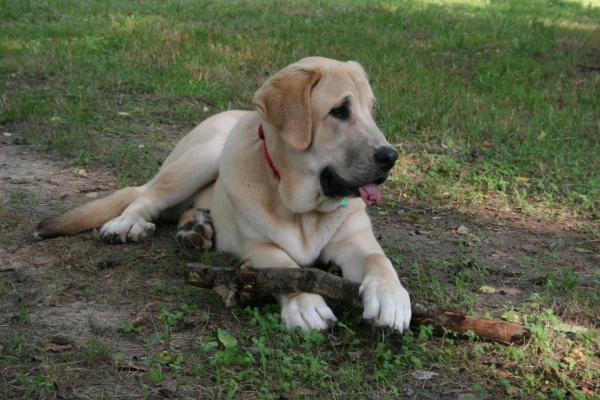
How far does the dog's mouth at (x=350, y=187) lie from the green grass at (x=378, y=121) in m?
0.59

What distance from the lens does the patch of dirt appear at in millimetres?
3256

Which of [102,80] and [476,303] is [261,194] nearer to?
[476,303]

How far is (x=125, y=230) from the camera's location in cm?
466

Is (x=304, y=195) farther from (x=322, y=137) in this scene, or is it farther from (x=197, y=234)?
(x=197, y=234)

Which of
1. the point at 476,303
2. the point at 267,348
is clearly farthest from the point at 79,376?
the point at 476,303

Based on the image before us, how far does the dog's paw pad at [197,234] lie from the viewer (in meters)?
4.64

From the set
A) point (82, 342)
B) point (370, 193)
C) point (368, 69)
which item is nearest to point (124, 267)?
point (82, 342)

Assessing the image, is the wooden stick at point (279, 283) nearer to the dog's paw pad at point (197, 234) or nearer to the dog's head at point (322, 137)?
the dog's head at point (322, 137)

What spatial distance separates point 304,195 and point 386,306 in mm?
911

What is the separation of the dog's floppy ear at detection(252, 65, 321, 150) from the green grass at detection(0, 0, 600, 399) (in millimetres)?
914

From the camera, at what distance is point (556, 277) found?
4156 mm

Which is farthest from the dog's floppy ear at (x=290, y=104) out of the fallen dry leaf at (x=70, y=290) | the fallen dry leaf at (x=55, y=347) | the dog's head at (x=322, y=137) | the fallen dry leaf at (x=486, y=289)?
the fallen dry leaf at (x=55, y=347)

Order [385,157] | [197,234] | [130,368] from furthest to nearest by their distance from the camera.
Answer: [197,234], [385,157], [130,368]

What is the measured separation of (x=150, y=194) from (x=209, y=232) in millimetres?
617
